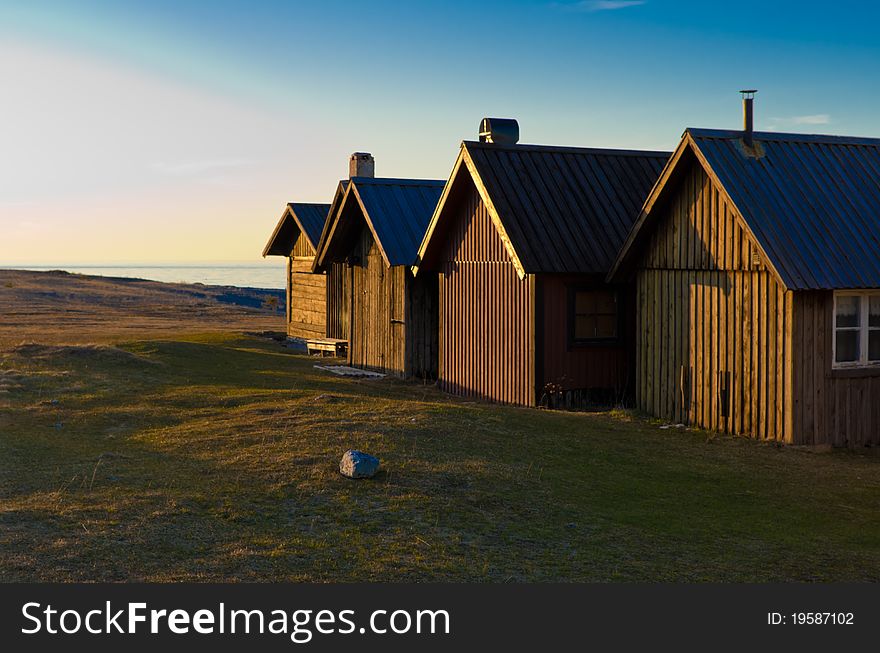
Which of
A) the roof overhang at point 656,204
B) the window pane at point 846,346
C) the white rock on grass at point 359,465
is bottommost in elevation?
the white rock on grass at point 359,465

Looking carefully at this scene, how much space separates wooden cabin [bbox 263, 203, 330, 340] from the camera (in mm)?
38625

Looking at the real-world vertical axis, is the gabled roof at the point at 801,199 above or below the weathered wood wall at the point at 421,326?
above

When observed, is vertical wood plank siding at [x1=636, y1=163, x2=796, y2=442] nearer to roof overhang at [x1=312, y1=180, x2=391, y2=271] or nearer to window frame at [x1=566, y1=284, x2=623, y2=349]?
window frame at [x1=566, y1=284, x2=623, y2=349]

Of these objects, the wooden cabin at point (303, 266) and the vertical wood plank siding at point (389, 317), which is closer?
the vertical wood plank siding at point (389, 317)

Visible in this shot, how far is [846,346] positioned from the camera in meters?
17.6

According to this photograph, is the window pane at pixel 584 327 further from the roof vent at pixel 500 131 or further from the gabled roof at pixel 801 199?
the roof vent at pixel 500 131

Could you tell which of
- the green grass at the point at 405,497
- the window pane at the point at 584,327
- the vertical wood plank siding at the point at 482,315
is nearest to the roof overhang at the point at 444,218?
the vertical wood plank siding at the point at 482,315

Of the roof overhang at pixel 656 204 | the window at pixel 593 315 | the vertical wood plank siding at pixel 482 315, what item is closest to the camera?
the roof overhang at pixel 656 204

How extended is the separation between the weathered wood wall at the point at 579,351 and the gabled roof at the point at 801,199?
1.75 meters

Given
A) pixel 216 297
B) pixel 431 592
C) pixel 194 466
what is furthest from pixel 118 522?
pixel 216 297

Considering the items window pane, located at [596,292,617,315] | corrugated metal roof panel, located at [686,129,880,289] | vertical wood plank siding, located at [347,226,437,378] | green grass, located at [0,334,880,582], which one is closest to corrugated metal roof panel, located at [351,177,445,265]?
vertical wood plank siding, located at [347,226,437,378]

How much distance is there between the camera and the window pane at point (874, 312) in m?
17.8

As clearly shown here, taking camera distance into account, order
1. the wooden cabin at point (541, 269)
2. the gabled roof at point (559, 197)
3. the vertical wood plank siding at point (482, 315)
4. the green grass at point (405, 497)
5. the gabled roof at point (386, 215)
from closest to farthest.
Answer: the green grass at point (405, 497), the gabled roof at point (559, 197), the wooden cabin at point (541, 269), the vertical wood plank siding at point (482, 315), the gabled roof at point (386, 215)

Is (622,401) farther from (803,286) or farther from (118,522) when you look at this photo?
(118,522)
